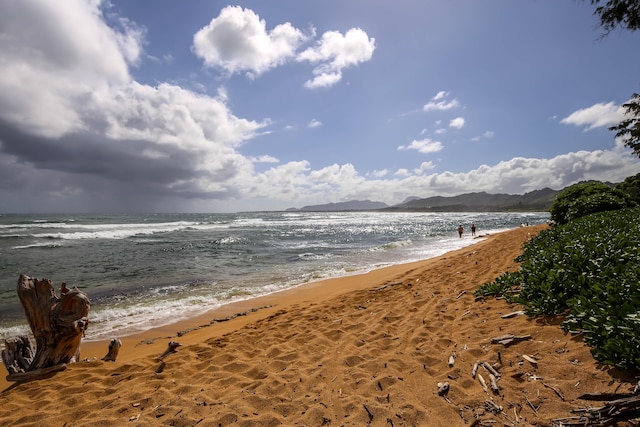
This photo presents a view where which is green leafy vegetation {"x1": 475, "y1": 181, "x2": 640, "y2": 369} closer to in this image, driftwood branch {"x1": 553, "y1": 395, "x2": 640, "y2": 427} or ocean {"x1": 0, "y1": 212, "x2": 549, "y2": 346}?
driftwood branch {"x1": 553, "y1": 395, "x2": 640, "y2": 427}

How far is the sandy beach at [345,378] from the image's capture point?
109 inches

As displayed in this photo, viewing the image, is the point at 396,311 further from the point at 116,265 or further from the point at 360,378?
the point at 116,265

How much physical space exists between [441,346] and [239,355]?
3.05m

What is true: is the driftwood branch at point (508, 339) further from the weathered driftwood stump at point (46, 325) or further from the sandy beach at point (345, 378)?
the weathered driftwood stump at point (46, 325)

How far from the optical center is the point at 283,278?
41.1ft

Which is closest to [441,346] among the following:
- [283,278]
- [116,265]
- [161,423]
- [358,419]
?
[358,419]

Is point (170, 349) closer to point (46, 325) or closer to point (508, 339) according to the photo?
point (46, 325)

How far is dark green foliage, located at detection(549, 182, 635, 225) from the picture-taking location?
1201 centimetres

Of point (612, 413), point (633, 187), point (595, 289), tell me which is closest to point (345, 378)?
point (612, 413)

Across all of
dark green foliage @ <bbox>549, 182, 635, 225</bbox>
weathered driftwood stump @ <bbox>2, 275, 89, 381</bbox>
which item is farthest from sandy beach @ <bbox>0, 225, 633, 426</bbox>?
dark green foliage @ <bbox>549, 182, 635, 225</bbox>

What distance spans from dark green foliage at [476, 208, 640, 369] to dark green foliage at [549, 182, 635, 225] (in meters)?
7.60

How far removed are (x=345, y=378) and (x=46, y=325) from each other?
476 centimetres

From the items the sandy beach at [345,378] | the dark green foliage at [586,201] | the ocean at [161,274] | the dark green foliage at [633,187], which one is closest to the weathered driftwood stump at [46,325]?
the sandy beach at [345,378]

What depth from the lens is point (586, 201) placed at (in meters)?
12.3
